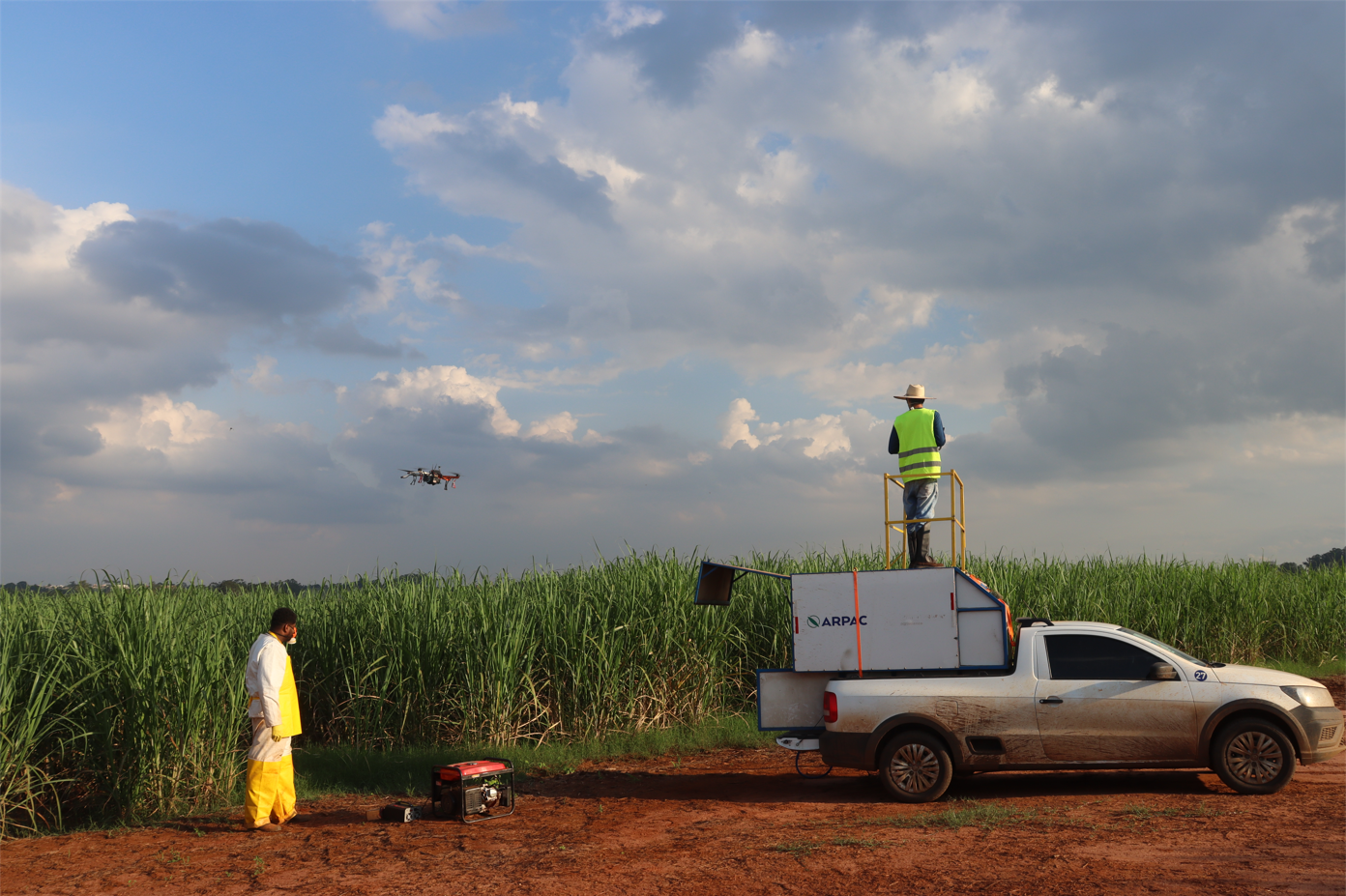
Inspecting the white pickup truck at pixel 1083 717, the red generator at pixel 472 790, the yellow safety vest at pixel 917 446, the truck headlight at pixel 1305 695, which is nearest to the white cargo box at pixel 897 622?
the white pickup truck at pixel 1083 717

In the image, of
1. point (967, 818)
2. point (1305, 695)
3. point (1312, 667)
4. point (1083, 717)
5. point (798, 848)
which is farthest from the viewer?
point (1312, 667)

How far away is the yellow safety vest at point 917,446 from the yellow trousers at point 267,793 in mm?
8529

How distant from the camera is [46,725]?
422 inches

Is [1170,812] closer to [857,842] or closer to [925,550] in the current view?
[857,842]

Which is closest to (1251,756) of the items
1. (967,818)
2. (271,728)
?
(967,818)

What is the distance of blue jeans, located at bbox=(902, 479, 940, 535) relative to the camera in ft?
40.9

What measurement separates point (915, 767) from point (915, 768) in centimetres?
1

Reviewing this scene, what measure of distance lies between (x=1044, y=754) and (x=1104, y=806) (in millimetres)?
743

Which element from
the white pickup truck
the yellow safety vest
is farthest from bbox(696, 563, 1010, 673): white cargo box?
the yellow safety vest

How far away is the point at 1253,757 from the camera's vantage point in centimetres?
999

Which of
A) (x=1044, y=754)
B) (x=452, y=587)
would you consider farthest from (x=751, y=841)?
(x=452, y=587)

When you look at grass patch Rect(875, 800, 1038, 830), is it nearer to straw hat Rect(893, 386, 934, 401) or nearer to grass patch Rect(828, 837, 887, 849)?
grass patch Rect(828, 837, 887, 849)

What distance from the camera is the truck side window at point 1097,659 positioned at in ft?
33.5

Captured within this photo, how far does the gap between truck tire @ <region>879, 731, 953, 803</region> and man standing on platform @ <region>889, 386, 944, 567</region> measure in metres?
2.71
